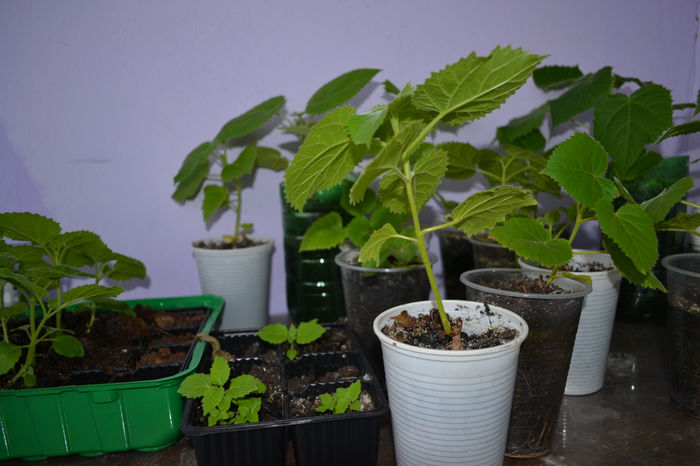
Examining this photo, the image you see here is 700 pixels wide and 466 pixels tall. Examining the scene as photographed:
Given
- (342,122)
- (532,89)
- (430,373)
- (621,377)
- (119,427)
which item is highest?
(532,89)

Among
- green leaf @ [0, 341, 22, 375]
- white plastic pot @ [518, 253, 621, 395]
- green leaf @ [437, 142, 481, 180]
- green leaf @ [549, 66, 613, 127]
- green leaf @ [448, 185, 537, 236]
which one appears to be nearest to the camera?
green leaf @ [448, 185, 537, 236]

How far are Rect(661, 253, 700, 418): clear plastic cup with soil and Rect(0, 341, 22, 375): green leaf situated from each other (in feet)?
3.90

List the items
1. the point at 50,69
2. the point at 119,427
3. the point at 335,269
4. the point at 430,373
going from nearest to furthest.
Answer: the point at 430,373, the point at 119,427, the point at 50,69, the point at 335,269

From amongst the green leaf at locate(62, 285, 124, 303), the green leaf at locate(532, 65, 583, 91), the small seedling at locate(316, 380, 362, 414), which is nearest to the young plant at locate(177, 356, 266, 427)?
the small seedling at locate(316, 380, 362, 414)

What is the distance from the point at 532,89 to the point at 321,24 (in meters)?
0.68

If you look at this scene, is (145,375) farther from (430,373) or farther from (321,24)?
(321,24)

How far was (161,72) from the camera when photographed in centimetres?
130

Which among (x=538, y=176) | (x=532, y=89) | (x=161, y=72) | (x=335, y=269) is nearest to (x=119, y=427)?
(x=335, y=269)

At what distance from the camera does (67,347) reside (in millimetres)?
867

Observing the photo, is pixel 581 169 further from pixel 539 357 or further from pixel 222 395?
pixel 222 395

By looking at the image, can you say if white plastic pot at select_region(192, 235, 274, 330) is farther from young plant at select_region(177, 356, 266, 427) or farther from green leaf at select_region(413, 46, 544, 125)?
green leaf at select_region(413, 46, 544, 125)

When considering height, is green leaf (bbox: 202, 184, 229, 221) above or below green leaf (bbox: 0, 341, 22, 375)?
above

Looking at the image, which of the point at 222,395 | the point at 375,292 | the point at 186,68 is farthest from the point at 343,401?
the point at 186,68

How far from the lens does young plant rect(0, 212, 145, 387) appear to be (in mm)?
819
